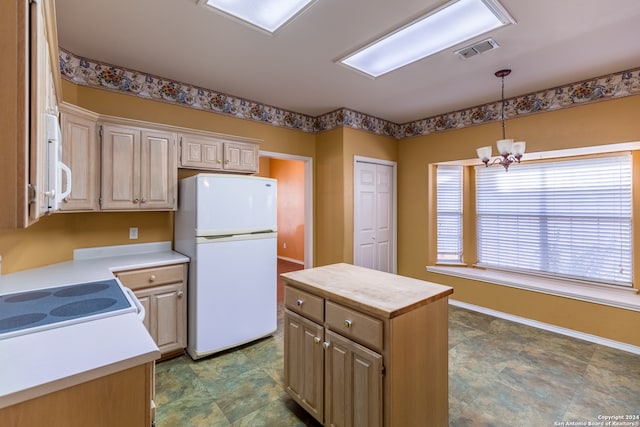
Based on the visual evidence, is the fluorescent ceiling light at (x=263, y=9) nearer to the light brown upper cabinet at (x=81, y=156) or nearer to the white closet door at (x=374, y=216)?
the light brown upper cabinet at (x=81, y=156)

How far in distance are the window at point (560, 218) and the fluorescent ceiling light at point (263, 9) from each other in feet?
10.9

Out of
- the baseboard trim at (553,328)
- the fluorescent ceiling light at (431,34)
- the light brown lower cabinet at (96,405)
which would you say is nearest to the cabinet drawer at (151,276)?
the light brown lower cabinet at (96,405)

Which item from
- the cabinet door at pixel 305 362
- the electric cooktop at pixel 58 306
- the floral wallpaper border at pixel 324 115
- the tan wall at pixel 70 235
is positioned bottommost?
the cabinet door at pixel 305 362

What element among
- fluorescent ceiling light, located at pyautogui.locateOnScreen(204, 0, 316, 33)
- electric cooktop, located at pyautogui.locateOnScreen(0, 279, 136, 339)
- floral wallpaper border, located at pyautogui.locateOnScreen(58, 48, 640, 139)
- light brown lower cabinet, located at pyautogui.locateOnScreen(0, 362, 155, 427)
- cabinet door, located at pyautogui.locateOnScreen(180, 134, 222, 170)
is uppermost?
fluorescent ceiling light, located at pyautogui.locateOnScreen(204, 0, 316, 33)

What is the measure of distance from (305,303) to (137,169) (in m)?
1.93

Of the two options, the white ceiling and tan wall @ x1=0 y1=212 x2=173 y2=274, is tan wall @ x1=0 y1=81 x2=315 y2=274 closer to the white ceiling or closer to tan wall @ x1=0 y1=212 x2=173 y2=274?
tan wall @ x1=0 y1=212 x2=173 y2=274

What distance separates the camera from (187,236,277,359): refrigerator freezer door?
2592mm

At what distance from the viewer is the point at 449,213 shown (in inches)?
171

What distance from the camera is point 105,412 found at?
3.23 feet

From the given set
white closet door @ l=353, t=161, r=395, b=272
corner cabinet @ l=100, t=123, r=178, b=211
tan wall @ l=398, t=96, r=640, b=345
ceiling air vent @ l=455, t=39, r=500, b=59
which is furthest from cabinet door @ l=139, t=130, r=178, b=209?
tan wall @ l=398, t=96, r=640, b=345

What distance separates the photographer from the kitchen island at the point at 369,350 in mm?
1426

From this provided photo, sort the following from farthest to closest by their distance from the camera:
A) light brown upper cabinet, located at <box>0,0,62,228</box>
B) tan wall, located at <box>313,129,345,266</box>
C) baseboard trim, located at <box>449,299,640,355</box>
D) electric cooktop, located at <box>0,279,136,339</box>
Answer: tan wall, located at <box>313,129,345,266</box> → baseboard trim, located at <box>449,299,640,355</box> → electric cooktop, located at <box>0,279,136,339</box> → light brown upper cabinet, located at <box>0,0,62,228</box>

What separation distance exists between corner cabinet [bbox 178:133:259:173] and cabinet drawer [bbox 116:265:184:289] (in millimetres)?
997

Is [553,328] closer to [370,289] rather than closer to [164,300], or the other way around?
[370,289]
